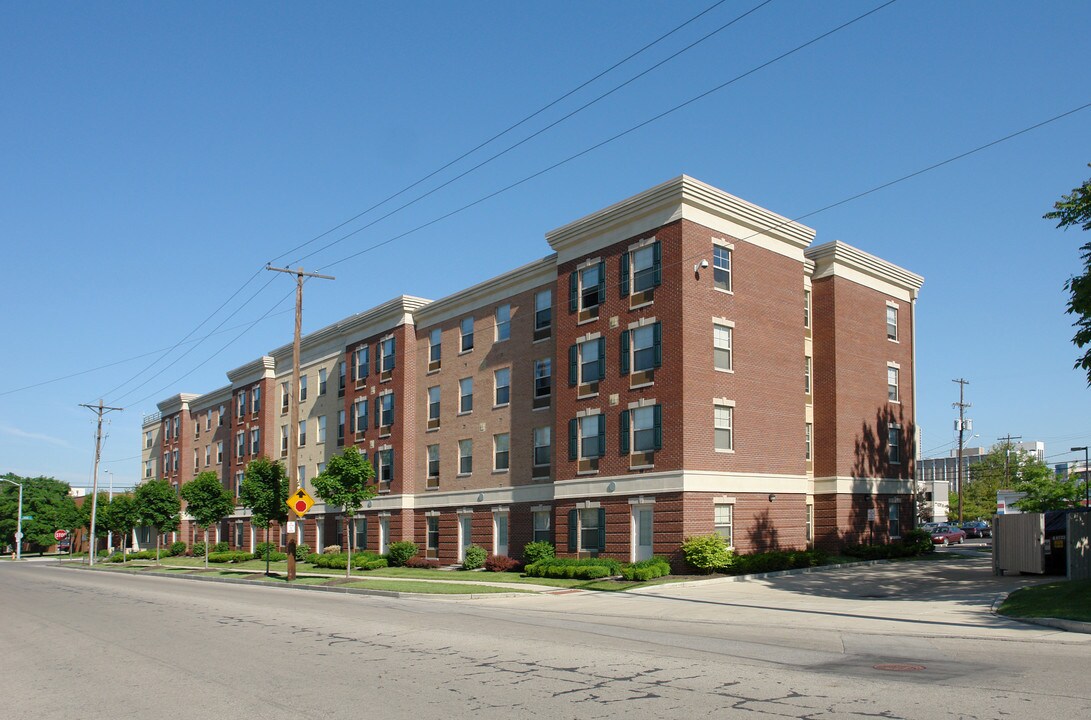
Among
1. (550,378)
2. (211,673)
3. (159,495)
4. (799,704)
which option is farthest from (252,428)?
(799,704)

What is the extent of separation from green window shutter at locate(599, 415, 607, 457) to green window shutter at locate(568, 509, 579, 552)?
2.87 metres

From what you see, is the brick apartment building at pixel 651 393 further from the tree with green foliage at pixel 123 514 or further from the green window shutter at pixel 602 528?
the tree with green foliage at pixel 123 514

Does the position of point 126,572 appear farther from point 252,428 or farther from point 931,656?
point 931,656

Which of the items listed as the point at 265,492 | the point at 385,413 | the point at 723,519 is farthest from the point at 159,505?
the point at 723,519

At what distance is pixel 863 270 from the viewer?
4272cm

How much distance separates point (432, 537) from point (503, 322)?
12.2 meters

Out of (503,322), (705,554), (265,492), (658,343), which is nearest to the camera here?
(705,554)

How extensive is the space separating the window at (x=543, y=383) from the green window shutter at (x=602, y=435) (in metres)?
4.77

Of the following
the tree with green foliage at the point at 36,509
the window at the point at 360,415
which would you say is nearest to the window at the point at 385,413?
the window at the point at 360,415

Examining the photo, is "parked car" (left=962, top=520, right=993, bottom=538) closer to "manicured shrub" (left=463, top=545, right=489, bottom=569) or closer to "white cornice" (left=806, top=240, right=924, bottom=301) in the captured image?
"white cornice" (left=806, top=240, right=924, bottom=301)

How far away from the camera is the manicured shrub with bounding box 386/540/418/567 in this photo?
47.4 meters

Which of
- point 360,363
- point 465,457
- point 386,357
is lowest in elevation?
point 465,457

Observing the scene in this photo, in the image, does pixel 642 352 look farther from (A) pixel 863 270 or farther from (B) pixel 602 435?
(A) pixel 863 270

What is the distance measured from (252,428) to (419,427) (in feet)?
79.9
